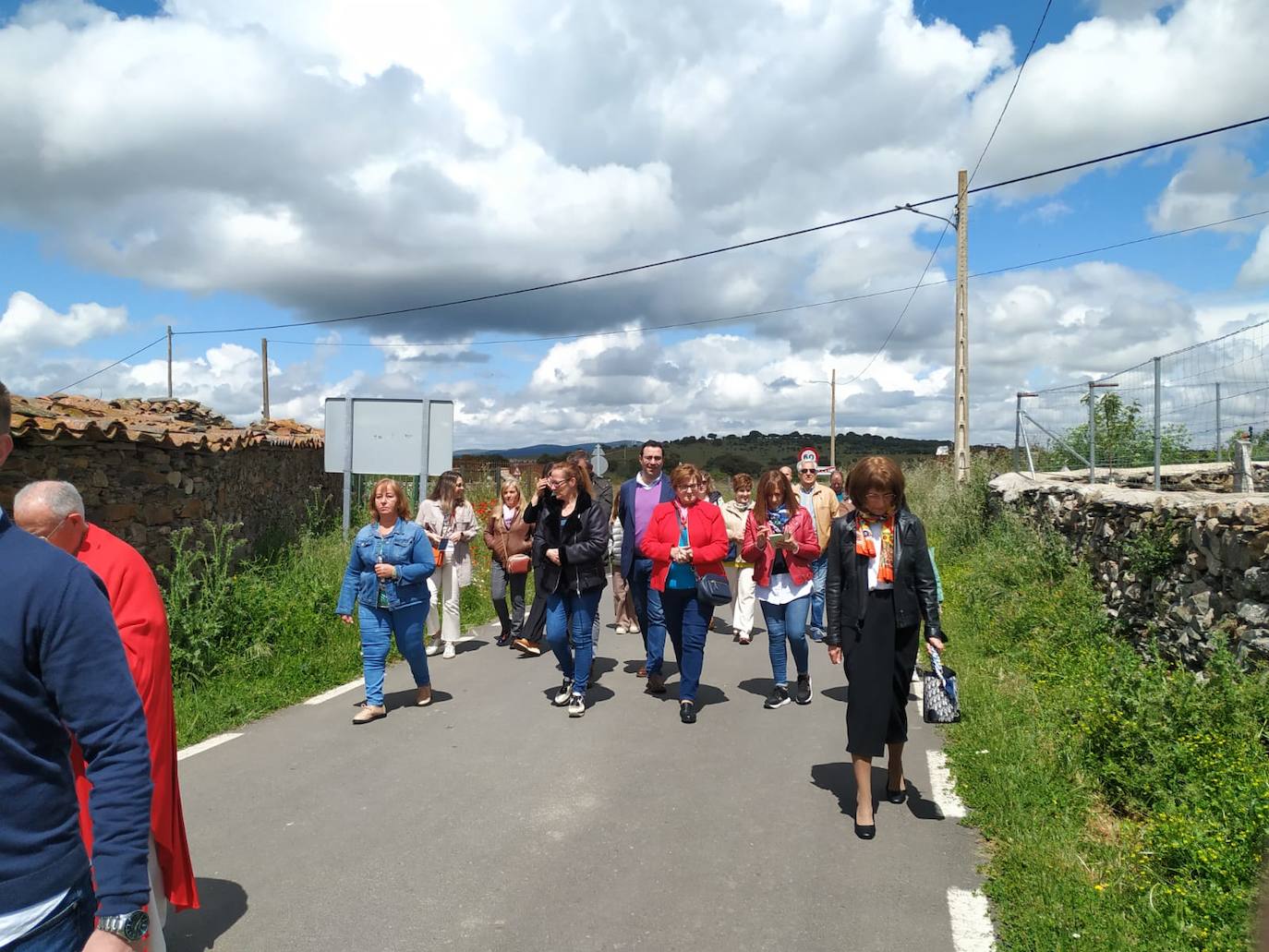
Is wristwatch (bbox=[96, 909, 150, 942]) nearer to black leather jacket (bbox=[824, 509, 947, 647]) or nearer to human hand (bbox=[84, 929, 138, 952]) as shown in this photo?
human hand (bbox=[84, 929, 138, 952])

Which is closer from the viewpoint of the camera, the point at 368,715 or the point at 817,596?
the point at 368,715

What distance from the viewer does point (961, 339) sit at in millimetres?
19594

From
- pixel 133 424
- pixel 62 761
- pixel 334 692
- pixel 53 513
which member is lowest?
pixel 334 692

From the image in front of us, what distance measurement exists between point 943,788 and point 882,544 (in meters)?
1.60

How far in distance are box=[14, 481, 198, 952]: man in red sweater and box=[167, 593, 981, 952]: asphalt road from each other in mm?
706

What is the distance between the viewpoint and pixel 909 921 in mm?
3916

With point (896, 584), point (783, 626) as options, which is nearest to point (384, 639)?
point (783, 626)

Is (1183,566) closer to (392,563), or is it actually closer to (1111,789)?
(1111,789)

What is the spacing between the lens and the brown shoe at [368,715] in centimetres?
698

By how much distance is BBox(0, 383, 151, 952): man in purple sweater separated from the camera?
5.94ft

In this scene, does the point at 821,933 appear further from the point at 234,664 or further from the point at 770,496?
the point at 234,664

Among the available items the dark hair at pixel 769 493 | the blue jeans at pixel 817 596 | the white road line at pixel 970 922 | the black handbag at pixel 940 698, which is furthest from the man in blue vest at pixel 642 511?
the white road line at pixel 970 922

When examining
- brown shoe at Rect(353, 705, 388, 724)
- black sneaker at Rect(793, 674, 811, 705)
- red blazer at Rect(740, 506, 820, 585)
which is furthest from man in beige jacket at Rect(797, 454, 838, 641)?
brown shoe at Rect(353, 705, 388, 724)

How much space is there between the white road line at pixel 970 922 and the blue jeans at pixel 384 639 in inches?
175
